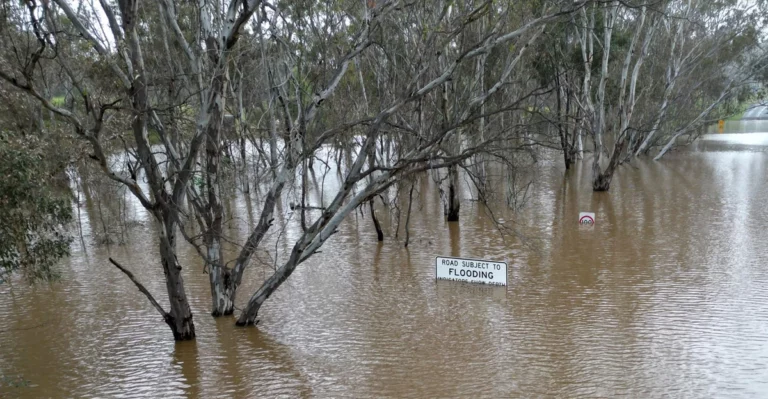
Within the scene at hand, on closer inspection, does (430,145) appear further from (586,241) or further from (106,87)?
(586,241)

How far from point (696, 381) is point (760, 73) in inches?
1159

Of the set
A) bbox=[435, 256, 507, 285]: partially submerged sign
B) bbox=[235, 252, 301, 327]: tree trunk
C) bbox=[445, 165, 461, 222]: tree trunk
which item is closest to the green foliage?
bbox=[235, 252, 301, 327]: tree trunk

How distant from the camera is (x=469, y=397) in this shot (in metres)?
7.00

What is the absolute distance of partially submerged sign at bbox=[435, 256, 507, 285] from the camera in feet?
35.7

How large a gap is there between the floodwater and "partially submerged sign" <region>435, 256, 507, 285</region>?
0.67 ft

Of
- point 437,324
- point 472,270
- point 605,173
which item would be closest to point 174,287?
point 437,324

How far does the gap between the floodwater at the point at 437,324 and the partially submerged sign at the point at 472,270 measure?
0.67ft

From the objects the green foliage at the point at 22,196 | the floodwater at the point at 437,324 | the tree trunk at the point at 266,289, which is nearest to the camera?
the green foliage at the point at 22,196

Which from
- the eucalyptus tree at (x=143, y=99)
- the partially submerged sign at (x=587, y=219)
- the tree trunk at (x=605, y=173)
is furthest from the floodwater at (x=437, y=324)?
the tree trunk at (x=605, y=173)

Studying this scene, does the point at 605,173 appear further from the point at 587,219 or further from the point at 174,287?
the point at 174,287

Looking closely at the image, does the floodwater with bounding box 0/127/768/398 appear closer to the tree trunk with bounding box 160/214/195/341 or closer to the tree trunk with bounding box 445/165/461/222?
the tree trunk with bounding box 160/214/195/341

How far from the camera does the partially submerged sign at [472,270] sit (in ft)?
35.7

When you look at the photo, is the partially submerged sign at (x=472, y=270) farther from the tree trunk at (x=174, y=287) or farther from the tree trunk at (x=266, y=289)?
the tree trunk at (x=174, y=287)

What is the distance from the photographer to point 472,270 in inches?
438
